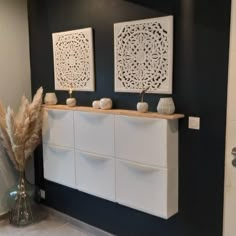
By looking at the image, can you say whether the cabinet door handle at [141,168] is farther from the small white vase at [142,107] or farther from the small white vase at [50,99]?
the small white vase at [50,99]

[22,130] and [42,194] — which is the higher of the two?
[22,130]

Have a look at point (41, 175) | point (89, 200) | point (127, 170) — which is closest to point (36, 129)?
point (41, 175)

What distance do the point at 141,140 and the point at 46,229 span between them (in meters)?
1.59

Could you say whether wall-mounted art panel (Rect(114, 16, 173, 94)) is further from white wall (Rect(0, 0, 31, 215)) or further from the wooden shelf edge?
white wall (Rect(0, 0, 31, 215))

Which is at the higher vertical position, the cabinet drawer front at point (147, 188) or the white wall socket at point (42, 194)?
the cabinet drawer front at point (147, 188)

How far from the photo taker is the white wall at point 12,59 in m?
3.29

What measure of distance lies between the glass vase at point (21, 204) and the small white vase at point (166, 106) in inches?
71.4

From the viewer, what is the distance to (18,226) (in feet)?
10.9

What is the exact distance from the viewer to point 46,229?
3.27 metres

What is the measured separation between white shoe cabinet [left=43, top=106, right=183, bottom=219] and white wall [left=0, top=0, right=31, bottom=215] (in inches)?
21.2

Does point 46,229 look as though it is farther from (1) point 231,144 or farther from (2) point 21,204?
(1) point 231,144

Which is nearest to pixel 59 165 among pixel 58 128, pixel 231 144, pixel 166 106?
pixel 58 128

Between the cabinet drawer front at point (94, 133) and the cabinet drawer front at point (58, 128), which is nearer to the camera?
the cabinet drawer front at point (94, 133)

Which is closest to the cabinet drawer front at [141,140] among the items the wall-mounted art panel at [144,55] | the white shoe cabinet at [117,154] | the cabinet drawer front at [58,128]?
the white shoe cabinet at [117,154]
